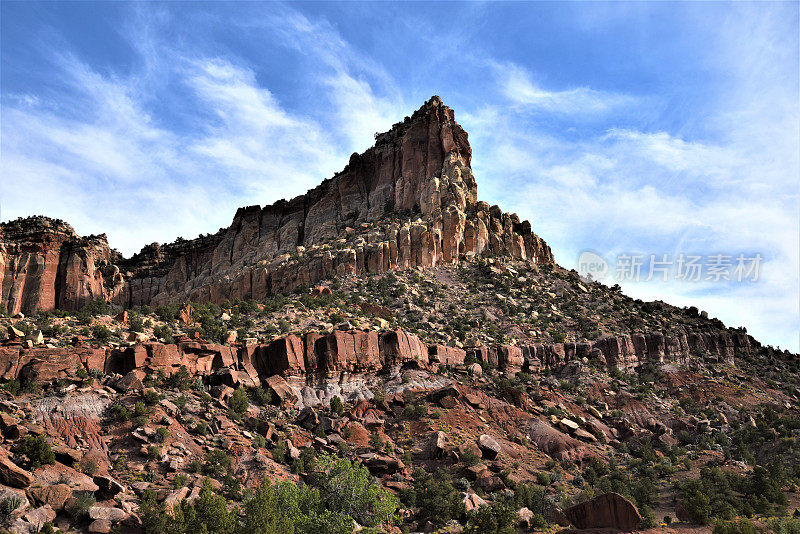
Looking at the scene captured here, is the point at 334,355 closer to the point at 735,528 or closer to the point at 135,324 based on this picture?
the point at 135,324

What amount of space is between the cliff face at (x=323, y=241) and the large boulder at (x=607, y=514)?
143ft

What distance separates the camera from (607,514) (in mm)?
30109

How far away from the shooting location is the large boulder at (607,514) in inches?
1160

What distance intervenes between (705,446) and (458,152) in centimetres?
5649

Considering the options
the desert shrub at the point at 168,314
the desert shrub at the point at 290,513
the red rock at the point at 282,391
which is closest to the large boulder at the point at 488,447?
the desert shrub at the point at 290,513

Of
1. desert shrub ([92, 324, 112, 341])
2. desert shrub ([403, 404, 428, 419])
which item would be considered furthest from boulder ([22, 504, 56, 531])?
desert shrub ([403, 404, 428, 419])

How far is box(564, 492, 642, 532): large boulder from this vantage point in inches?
1160

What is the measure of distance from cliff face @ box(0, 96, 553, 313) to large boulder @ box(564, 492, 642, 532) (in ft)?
143

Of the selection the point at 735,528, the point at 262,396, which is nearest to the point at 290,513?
the point at 262,396

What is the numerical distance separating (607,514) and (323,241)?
61.4 m

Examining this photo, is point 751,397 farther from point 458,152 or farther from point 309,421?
point 458,152

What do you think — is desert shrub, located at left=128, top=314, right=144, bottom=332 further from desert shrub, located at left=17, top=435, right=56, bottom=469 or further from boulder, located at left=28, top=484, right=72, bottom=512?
boulder, located at left=28, top=484, right=72, bottom=512

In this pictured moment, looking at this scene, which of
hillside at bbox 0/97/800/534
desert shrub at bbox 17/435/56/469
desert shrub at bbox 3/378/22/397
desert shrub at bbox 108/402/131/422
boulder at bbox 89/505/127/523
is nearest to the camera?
boulder at bbox 89/505/127/523

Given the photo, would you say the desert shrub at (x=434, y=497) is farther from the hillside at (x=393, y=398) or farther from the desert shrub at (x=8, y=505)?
the desert shrub at (x=8, y=505)
